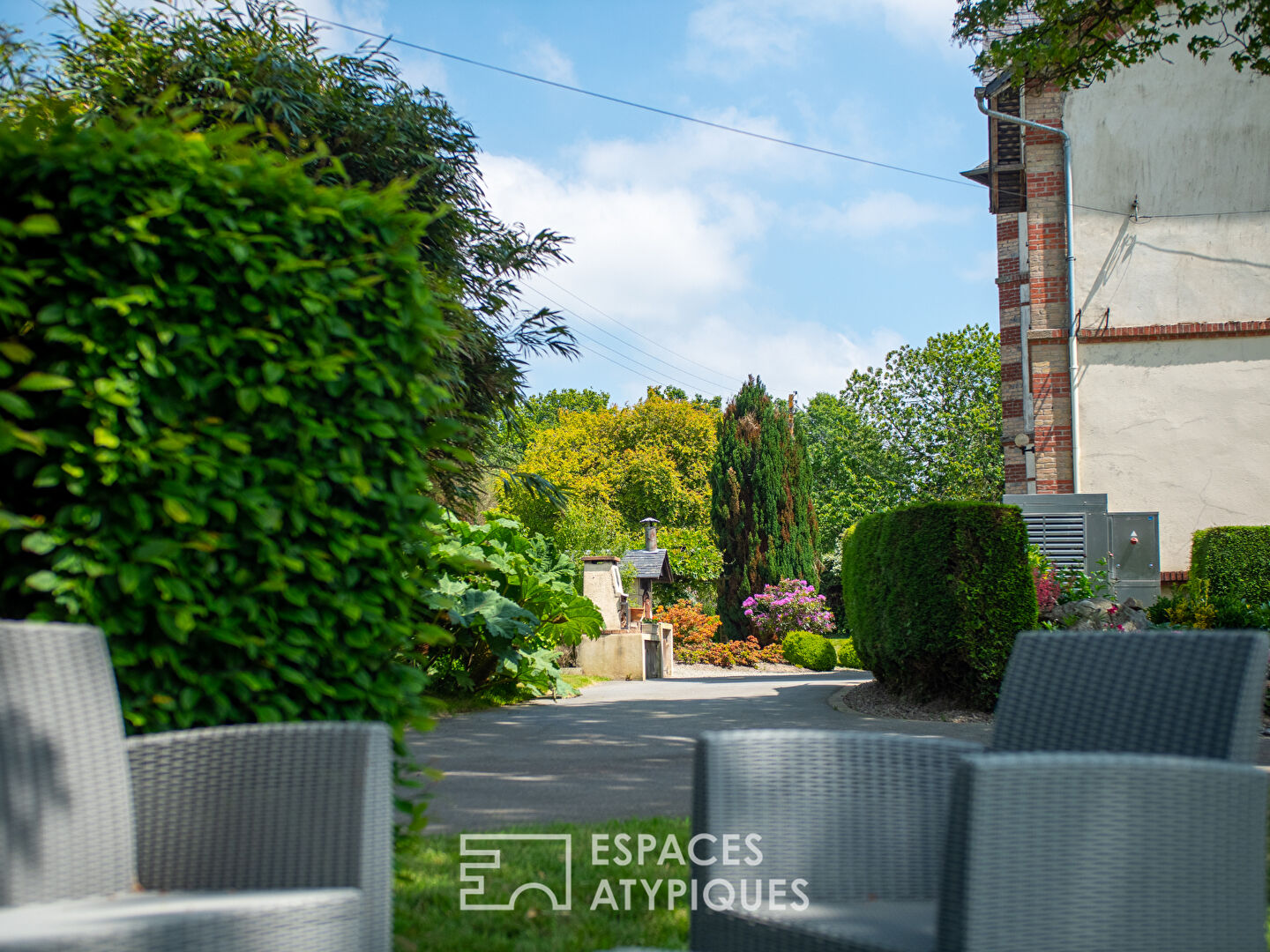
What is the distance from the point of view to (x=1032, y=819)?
5.18ft

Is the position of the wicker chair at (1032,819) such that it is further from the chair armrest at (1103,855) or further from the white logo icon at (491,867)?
the white logo icon at (491,867)

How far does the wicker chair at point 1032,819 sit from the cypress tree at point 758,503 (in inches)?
886

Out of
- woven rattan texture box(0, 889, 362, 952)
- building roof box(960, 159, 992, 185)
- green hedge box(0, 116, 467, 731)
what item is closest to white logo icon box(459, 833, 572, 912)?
green hedge box(0, 116, 467, 731)

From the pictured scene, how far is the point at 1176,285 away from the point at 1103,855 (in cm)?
1414

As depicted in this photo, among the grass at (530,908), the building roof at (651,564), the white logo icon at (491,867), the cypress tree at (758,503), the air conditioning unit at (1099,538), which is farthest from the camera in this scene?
the cypress tree at (758,503)

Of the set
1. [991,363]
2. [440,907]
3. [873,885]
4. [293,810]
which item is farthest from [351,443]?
[991,363]

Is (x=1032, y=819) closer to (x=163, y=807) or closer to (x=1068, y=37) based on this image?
(x=163, y=807)

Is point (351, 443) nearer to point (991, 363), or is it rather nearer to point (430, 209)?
point (430, 209)

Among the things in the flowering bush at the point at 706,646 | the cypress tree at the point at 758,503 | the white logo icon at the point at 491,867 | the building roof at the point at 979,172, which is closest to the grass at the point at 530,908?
the white logo icon at the point at 491,867

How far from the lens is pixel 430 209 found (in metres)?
10.5

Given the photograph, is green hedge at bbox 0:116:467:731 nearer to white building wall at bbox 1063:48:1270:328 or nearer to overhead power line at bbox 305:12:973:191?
overhead power line at bbox 305:12:973:191

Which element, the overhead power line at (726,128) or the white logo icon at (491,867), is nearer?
the white logo icon at (491,867)

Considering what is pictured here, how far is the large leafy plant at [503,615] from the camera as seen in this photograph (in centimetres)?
831

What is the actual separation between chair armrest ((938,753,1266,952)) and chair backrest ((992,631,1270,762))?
0.18 m
